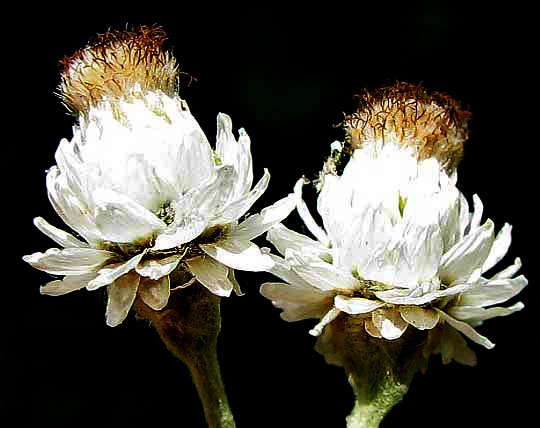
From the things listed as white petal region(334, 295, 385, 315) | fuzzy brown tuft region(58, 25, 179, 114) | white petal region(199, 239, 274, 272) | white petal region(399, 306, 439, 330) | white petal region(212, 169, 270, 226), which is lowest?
white petal region(399, 306, 439, 330)

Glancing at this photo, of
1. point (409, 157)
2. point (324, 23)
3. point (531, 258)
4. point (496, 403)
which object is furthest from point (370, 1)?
point (409, 157)

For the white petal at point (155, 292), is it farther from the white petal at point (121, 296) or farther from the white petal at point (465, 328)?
the white petal at point (465, 328)

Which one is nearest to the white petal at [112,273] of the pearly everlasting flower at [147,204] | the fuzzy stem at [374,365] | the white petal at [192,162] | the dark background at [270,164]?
the pearly everlasting flower at [147,204]

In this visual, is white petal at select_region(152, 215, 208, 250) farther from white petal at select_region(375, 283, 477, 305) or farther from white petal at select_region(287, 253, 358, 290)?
white petal at select_region(375, 283, 477, 305)

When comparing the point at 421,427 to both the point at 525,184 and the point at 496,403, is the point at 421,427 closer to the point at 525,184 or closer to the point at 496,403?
the point at 496,403

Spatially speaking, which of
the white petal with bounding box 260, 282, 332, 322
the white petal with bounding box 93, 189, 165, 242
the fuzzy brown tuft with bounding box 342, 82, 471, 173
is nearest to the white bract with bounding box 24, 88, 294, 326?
the white petal with bounding box 93, 189, 165, 242

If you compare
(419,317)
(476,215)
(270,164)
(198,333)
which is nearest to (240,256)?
(198,333)
